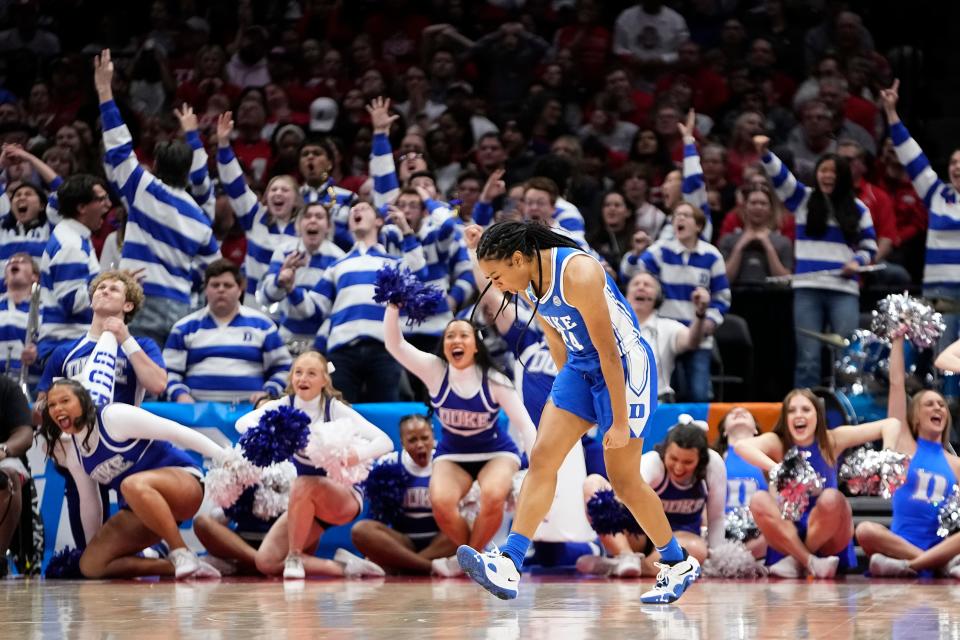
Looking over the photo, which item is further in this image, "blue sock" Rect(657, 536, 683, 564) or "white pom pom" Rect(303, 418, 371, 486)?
"white pom pom" Rect(303, 418, 371, 486)

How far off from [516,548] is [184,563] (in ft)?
9.48

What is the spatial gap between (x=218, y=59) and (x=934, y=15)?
6694 millimetres

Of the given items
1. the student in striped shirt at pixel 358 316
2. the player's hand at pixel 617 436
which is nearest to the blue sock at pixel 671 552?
the player's hand at pixel 617 436

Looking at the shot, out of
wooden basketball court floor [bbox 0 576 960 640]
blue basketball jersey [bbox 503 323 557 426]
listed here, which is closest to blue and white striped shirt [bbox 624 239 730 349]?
blue basketball jersey [bbox 503 323 557 426]

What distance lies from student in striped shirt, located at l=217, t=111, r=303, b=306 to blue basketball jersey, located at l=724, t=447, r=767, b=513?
3745 mm

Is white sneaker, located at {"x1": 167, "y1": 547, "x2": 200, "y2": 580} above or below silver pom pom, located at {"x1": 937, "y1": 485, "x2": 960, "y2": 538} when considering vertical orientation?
below

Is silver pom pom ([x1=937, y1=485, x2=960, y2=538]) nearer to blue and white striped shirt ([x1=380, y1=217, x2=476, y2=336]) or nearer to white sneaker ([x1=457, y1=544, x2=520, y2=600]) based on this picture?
white sneaker ([x1=457, y1=544, x2=520, y2=600])

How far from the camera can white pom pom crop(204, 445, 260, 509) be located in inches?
332

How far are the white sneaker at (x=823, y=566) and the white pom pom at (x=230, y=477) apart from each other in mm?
3062

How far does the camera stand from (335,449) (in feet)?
27.4

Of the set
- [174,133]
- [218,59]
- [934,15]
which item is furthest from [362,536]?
[934,15]

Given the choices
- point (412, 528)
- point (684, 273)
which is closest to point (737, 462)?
point (684, 273)

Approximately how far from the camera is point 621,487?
6.33 m

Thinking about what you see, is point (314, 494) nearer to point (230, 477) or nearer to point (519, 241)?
point (230, 477)
